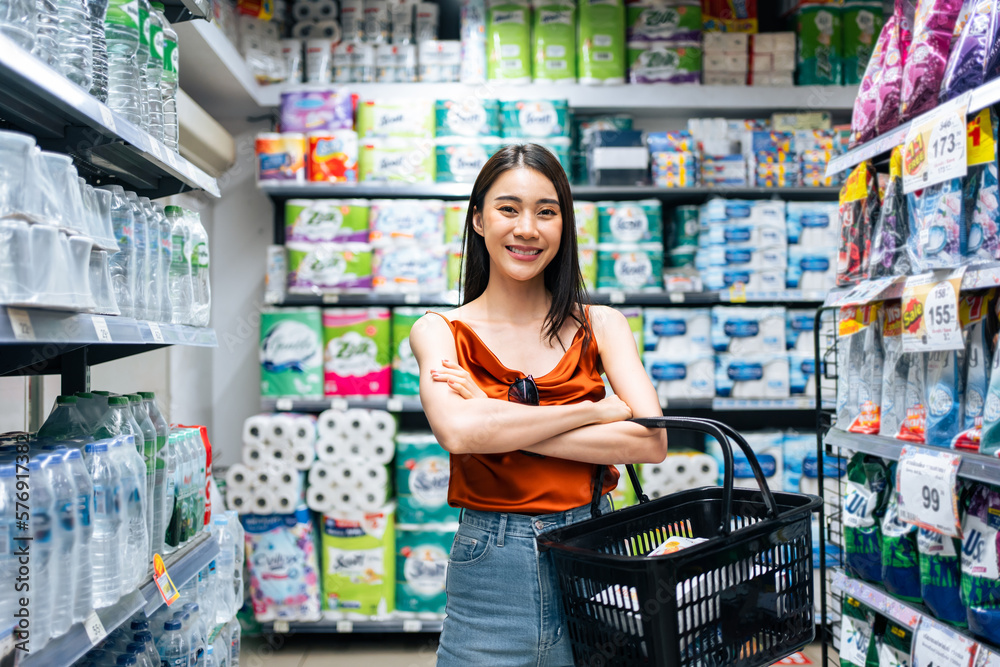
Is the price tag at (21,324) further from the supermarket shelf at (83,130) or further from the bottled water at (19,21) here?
the bottled water at (19,21)

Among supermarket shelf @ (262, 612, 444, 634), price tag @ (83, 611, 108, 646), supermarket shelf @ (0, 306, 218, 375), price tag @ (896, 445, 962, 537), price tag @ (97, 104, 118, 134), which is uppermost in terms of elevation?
price tag @ (97, 104, 118, 134)

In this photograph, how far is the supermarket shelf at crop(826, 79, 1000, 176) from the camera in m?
1.58

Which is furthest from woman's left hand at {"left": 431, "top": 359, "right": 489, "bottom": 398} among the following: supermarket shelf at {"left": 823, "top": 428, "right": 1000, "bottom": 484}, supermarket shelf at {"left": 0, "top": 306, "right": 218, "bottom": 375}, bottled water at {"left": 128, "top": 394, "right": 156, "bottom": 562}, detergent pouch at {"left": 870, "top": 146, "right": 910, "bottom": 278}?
detergent pouch at {"left": 870, "top": 146, "right": 910, "bottom": 278}

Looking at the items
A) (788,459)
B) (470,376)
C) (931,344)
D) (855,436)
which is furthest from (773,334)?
(470,376)

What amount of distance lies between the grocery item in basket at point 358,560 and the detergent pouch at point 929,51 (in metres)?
2.77

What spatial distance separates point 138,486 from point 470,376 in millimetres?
706

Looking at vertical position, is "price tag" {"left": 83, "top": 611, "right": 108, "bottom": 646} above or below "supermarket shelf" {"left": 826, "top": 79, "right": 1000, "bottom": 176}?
below

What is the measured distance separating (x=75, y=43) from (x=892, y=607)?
2.28m

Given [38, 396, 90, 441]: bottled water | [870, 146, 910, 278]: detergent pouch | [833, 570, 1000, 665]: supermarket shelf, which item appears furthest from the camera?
[870, 146, 910, 278]: detergent pouch

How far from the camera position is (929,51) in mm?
1862

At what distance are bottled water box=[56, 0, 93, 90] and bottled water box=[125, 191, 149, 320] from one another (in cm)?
35

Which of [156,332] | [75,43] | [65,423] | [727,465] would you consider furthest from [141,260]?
[727,465]

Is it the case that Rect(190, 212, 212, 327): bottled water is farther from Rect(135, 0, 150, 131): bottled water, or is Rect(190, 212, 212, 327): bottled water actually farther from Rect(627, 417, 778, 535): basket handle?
Rect(627, 417, 778, 535): basket handle

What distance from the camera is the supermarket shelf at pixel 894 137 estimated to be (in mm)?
1584
